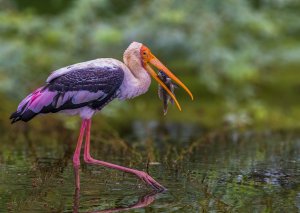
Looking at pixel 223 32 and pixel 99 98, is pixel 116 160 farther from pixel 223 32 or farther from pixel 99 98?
→ pixel 223 32

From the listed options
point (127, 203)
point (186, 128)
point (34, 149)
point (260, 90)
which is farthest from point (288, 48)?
point (127, 203)

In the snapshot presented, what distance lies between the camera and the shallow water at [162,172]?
5.63m

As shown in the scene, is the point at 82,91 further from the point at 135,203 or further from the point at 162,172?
the point at 135,203

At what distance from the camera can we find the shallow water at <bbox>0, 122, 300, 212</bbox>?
5629mm

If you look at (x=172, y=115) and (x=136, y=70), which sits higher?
(x=172, y=115)

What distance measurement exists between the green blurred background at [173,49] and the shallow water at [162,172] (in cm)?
160

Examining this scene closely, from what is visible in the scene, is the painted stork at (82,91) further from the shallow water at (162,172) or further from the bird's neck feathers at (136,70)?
the shallow water at (162,172)

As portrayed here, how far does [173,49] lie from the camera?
42.2ft

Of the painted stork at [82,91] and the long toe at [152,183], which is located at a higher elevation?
the painted stork at [82,91]

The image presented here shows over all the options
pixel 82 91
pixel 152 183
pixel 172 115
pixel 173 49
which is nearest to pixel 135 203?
pixel 152 183

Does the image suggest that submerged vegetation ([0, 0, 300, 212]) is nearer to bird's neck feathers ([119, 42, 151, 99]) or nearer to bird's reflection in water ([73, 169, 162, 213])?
bird's reflection in water ([73, 169, 162, 213])

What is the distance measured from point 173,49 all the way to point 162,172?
6.06 meters

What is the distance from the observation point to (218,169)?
289 inches

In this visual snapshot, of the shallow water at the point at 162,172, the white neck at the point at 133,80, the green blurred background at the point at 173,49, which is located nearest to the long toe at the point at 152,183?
the shallow water at the point at 162,172
